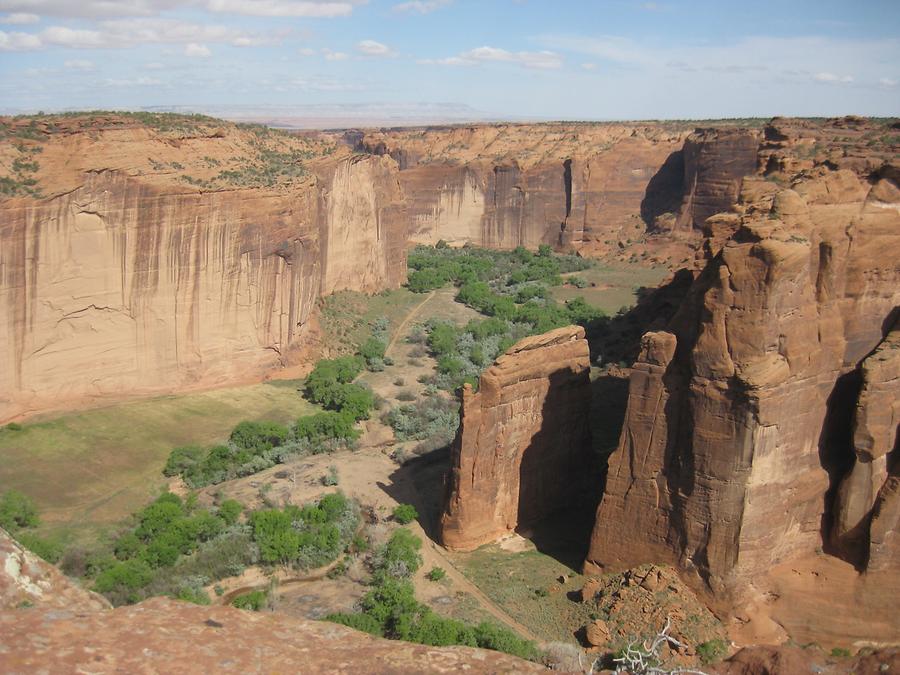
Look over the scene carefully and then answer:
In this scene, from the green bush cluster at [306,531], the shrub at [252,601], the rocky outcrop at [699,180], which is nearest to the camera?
the shrub at [252,601]

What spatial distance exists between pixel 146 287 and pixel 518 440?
56.7 ft

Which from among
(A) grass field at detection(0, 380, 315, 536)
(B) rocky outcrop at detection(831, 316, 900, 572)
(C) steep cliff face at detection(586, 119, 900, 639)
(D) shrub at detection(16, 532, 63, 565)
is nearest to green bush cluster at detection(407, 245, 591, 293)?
(A) grass field at detection(0, 380, 315, 536)

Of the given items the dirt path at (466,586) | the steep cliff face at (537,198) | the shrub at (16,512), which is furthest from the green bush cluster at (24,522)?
the steep cliff face at (537,198)

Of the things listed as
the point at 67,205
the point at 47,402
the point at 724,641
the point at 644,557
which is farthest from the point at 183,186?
the point at 724,641

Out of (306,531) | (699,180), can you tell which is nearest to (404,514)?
(306,531)

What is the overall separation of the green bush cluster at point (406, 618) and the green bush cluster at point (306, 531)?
1.61 metres

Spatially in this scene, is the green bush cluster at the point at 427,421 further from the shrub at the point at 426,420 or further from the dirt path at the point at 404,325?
the dirt path at the point at 404,325

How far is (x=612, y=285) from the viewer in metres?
56.0

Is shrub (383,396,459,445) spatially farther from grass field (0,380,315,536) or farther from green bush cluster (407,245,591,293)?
green bush cluster (407,245,591,293)

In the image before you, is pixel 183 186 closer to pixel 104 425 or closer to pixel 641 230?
pixel 104 425

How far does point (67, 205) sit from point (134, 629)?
2562 centimetres

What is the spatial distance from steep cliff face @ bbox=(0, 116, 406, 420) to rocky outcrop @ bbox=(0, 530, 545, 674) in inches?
924

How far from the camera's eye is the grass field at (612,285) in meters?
51.9

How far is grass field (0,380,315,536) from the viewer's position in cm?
2475
